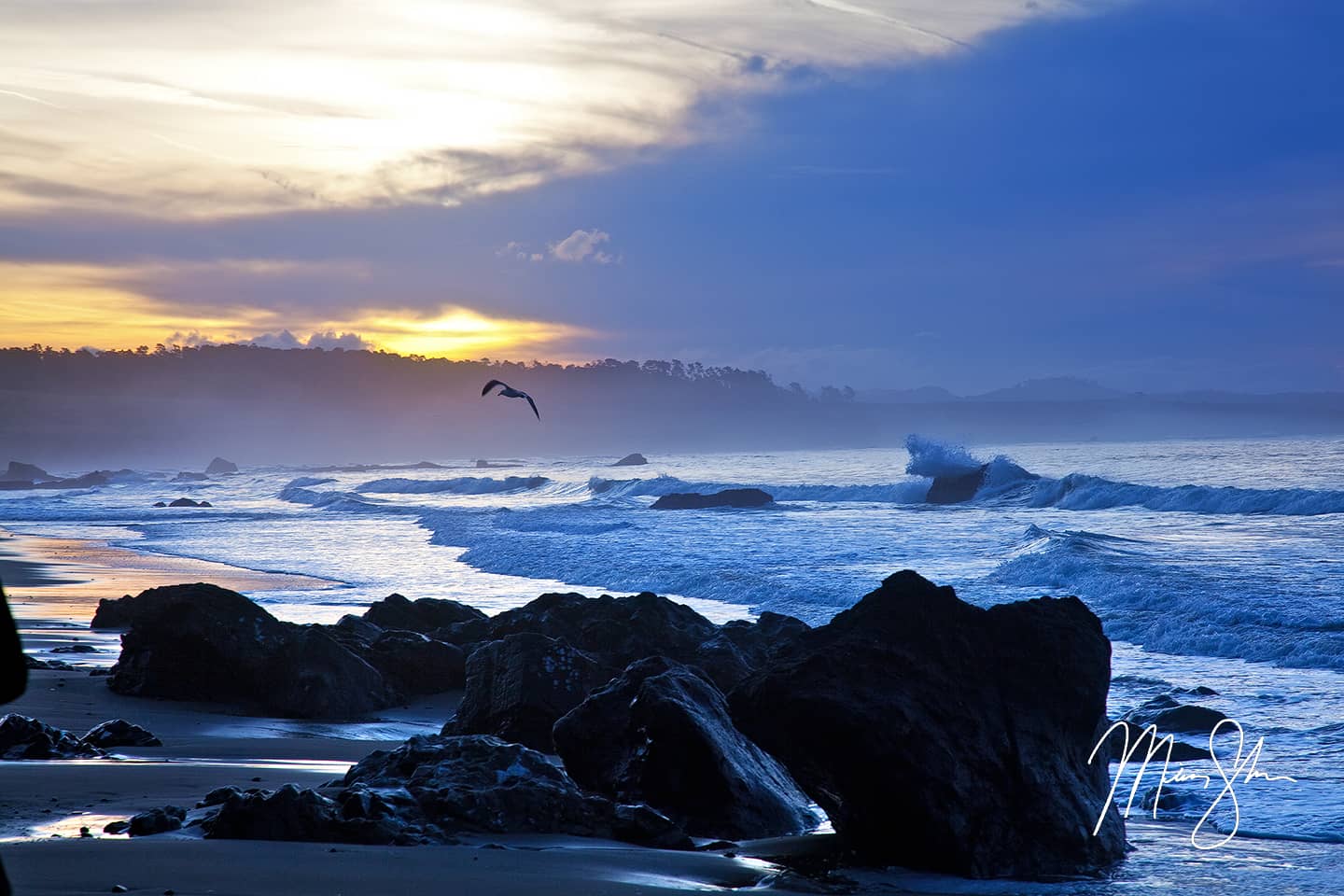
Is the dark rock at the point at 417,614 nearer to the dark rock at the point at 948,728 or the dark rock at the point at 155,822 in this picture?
the dark rock at the point at 948,728

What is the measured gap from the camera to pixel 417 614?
12.6 metres

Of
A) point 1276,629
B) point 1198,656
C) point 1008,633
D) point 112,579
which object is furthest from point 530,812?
point 112,579

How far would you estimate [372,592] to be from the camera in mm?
18781

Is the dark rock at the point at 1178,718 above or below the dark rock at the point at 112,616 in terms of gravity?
above

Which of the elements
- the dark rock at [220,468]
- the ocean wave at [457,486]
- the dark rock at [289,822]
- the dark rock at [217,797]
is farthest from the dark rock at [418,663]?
the dark rock at [220,468]

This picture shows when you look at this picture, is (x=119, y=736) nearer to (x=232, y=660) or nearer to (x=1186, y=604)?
(x=232, y=660)

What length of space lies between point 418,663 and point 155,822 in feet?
17.3

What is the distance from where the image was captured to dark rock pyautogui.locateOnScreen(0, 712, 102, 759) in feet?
22.1

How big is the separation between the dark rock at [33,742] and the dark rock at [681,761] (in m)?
2.70

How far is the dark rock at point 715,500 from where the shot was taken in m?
40.2

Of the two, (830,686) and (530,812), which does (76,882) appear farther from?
(830,686)

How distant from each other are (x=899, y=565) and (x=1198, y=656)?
803 cm

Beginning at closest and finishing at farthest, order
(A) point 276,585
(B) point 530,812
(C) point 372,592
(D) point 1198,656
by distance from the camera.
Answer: (B) point 530,812, (D) point 1198,656, (C) point 372,592, (A) point 276,585

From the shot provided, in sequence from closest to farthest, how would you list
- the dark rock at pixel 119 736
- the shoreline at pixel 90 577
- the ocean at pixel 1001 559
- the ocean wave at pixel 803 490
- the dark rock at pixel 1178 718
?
1. the dark rock at pixel 119 736
2. the ocean at pixel 1001 559
3. the dark rock at pixel 1178 718
4. the shoreline at pixel 90 577
5. the ocean wave at pixel 803 490
